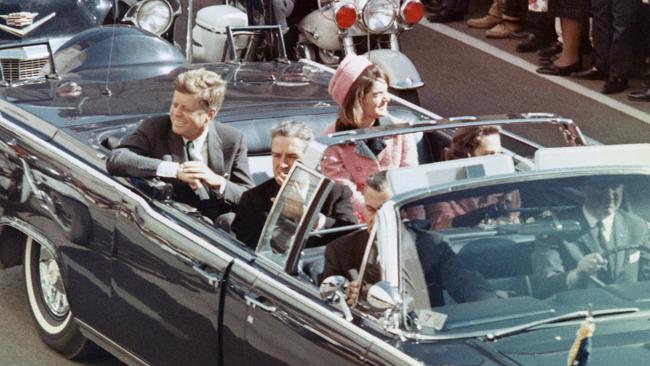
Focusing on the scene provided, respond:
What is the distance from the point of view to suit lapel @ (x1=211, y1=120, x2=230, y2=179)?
7.80 metres

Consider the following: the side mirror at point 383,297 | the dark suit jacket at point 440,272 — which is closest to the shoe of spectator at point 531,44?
the dark suit jacket at point 440,272

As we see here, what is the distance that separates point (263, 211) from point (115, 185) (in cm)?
72

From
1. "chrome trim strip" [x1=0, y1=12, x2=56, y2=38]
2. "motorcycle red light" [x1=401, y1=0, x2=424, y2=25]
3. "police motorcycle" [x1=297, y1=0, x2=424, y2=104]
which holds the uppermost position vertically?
"chrome trim strip" [x1=0, y1=12, x2=56, y2=38]

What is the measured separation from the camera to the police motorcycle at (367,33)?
38.4 ft

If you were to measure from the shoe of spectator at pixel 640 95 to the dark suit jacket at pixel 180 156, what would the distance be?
6205mm

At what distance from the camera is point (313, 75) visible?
9438 mm

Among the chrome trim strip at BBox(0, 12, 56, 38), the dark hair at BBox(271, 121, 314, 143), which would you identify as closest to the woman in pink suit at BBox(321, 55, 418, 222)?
the dark hair at BBox(271, 121, 314, 143)

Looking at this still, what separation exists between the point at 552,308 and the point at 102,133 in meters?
2.84

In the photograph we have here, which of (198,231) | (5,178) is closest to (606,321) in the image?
(198,231)

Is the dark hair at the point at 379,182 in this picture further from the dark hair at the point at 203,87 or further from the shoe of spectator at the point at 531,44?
the shoe of spectator at the point at 531,44

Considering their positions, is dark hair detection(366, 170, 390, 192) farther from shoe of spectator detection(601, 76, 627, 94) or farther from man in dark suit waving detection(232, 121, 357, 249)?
shoe of spectator detection(601, 76, 627, 94)

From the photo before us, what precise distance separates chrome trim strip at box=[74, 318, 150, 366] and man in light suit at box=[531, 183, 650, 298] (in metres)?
1.91

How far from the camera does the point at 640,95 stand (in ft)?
44.2

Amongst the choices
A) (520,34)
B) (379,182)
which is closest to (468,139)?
(379,182)
